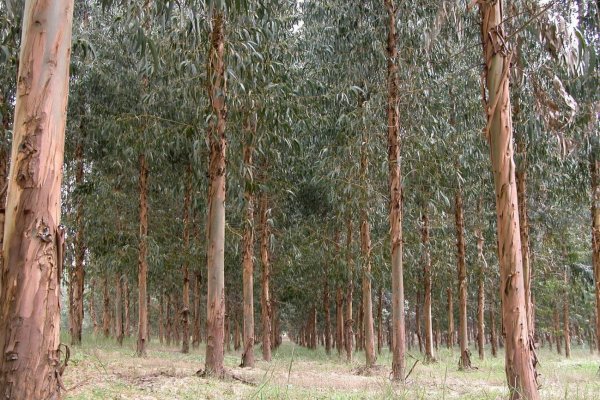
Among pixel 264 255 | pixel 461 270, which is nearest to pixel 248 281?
pixel 264 255

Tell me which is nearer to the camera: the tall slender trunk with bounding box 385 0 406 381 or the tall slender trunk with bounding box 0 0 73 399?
the tall slender trunk with bounding box 0 0 73 399

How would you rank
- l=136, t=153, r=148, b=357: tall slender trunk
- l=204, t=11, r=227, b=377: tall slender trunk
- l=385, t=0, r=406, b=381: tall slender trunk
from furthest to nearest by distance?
l=136, t=153, r=148, b=357: tall slender trunk
l=385, t=0, r=406, b=381: tall slender trunk
l=204, t=11, r=227, b=377: tall slender trunk

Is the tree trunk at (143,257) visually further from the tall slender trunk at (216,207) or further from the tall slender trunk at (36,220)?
the tall slender trunk at (36,220)

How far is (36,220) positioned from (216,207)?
15.3 ft

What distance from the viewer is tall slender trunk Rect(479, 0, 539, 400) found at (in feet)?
15.3

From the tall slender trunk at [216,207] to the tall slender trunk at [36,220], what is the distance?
4451mm

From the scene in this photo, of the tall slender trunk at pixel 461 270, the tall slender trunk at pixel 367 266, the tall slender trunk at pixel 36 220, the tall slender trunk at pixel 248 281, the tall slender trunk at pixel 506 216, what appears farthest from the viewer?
the tall slender trunk at pixel 461 270

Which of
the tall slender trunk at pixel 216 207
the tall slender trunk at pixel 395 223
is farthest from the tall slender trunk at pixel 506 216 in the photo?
the tall slender trunk at pixel 216 207

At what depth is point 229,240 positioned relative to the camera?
12484 millimetres

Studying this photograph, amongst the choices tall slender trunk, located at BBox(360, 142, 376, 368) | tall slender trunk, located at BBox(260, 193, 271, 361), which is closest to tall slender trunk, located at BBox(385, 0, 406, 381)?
tall slender trunk, located at BBox(360, 142, 376, 368)

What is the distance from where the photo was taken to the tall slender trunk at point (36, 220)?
3.12 m

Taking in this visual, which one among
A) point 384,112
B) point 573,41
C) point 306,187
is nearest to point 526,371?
point 573,41

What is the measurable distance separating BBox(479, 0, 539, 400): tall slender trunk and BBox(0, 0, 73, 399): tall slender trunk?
3.56 meters

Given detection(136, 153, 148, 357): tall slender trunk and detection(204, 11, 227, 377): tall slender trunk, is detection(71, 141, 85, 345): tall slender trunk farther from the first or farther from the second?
detection(204, 11, 227, 377): tall slender trunk
